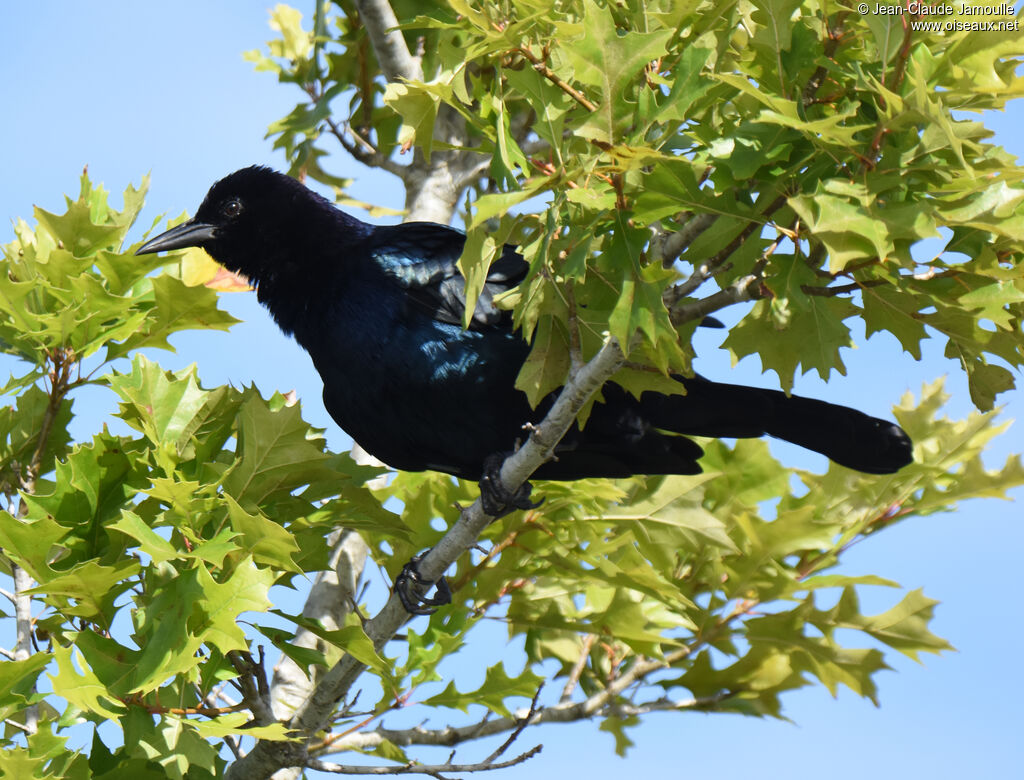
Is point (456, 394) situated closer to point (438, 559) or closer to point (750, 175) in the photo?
point (438, 559)

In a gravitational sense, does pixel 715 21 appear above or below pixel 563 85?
above

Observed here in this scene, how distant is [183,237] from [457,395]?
65.6 inches

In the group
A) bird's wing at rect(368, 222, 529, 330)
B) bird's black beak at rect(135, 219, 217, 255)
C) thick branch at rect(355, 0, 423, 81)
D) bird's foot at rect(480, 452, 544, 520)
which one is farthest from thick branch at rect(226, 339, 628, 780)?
thick branch at rect(355, 0, 423, 81)

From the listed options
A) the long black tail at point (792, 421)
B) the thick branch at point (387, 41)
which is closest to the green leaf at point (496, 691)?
the long black tail at point (792, 421)

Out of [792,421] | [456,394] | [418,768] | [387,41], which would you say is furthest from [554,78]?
[387,41]

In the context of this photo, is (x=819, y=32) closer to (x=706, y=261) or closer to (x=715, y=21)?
(x=715, y=21)

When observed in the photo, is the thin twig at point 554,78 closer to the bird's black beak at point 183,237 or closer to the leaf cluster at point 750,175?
the leaf cluster at point 750,175

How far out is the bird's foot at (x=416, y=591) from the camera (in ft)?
11.9

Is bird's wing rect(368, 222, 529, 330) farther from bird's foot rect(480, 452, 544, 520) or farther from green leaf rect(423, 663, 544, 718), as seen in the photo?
green leaf rect(423, 663, 544, 718)

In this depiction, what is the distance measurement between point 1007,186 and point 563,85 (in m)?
1.05

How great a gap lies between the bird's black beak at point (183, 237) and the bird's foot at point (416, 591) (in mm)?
1797

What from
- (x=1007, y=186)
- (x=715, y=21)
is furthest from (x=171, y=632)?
(x=1007, y=186)

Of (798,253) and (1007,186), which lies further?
(798,253)

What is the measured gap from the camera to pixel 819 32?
260 cm
